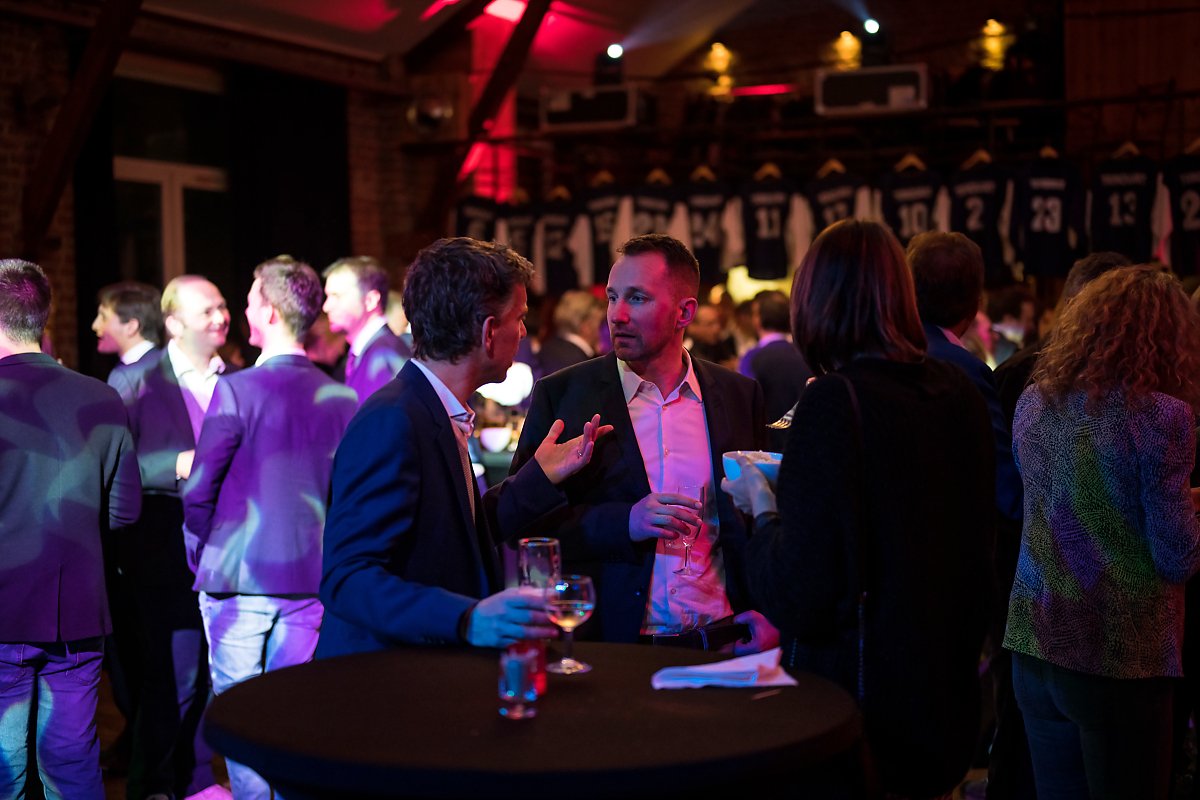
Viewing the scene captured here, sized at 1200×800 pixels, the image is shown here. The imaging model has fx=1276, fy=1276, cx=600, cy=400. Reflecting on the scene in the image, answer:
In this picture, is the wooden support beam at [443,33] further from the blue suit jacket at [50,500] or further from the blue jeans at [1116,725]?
the blue jeans at [1116,725]

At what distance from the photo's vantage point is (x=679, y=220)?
32.3 ft

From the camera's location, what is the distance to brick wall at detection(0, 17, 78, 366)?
7.66 meters

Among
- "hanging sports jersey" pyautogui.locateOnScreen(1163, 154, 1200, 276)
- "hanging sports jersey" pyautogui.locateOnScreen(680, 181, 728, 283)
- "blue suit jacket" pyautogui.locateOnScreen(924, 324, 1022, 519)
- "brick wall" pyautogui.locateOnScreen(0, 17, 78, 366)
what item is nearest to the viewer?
"blue suit jacket" pyautogui.locateOnScreen(924, 324, 1022, 519)

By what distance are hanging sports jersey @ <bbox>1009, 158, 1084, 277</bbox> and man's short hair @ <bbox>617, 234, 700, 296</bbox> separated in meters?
6.67

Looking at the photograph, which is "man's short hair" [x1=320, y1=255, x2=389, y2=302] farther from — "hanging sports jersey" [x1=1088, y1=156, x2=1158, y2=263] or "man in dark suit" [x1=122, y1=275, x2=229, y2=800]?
"hanging sports jersey" [x1=1088, y1=156, x2=1158, y2=263]

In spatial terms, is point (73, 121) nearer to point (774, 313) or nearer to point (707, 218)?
point (774, 313)

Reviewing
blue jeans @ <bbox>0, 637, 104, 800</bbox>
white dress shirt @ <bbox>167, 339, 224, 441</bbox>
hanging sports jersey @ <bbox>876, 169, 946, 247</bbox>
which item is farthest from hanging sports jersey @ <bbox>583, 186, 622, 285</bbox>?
blue jeans @ <bbox>0, 637, 104, 800</bbox>

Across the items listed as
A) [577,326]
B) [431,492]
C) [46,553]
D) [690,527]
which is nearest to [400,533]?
[431,492]

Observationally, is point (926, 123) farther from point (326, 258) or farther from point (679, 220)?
point (326, 258)

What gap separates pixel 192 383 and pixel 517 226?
6.14m

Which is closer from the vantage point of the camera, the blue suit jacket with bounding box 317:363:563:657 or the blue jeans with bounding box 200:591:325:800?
the blue suit jacket with bounding box 317:363:563:657

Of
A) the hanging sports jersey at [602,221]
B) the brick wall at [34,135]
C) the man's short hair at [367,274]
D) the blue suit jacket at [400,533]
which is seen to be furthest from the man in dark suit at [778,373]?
the brick wall at [34,135]

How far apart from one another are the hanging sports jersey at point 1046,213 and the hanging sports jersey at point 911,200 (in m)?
0.55

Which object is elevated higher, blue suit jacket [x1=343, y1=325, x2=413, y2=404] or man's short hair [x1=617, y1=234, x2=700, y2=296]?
man's short hair [x1=617, y1=234, x2=700, y2=296]
